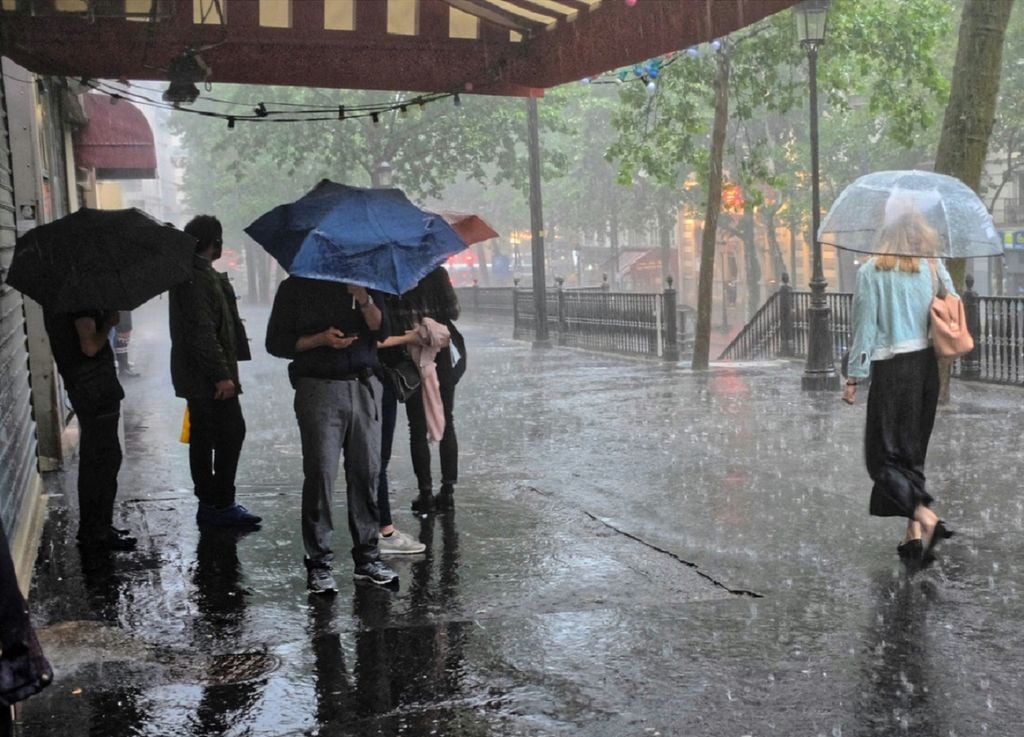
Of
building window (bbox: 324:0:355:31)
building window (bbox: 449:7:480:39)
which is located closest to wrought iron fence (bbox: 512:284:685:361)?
building window (bbox: 449:7:480:39)

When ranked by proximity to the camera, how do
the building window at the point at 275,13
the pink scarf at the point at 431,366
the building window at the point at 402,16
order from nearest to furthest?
the pink scarf at the point at 431,366 → the building window at the point at 275,13 → the building window at the point at 402,16

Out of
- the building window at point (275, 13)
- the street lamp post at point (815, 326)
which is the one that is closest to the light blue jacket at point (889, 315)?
the building window at point (275, 13)

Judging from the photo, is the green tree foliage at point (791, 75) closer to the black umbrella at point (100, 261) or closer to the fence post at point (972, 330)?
the fence post at point (972, 330)

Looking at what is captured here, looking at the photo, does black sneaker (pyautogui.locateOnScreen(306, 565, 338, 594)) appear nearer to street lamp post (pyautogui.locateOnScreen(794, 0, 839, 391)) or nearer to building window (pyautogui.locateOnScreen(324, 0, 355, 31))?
building window (pyautogui.locateOnScreen(324, 0, 355, 31))

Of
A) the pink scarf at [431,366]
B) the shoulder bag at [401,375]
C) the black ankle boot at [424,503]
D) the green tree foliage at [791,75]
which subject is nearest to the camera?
the shoulder bag at [401,375]

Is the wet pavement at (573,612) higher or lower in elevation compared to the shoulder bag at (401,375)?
lower

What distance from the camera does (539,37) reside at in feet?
34.8

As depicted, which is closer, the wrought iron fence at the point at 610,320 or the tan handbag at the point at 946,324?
the tan handbag at the point at 946,324

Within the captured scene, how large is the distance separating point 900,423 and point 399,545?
2.89 m

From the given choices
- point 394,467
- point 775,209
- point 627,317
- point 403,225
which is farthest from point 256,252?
point 403,225

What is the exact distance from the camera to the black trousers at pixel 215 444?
783 cm

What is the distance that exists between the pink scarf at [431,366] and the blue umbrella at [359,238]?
4.47 ft

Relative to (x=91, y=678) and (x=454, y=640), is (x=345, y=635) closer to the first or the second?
(x=454, y=640)

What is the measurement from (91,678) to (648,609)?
8.25 feet
